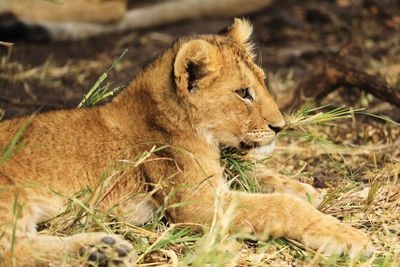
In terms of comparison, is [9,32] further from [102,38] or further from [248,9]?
[248,9]

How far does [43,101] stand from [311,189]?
3.70m

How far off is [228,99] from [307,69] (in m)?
4.74

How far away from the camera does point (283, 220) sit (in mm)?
4238

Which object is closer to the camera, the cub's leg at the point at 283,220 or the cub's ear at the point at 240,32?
the cub's leg at the point at 283,220

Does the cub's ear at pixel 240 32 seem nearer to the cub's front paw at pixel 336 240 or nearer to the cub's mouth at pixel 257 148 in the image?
the cub's mouth at pixel 257 148

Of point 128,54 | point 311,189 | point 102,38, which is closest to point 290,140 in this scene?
point 311,189

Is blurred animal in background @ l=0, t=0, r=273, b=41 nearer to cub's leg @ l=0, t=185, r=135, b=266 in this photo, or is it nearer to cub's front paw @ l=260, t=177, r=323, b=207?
cub's front paw @ l=260, t=177, r=323, b=207

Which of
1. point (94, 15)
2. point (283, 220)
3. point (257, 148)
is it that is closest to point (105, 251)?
point (283, 220)

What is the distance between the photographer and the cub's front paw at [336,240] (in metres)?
4.07

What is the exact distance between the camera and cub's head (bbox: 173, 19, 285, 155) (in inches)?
179

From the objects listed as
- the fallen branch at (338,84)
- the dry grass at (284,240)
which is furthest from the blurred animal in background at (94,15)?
the dry grass at (284,240)

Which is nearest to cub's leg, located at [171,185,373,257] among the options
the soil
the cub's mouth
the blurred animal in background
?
the cub's mouth

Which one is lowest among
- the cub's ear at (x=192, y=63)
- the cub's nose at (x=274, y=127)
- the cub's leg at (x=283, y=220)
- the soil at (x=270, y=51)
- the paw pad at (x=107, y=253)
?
the soil at (x=270, y=51)

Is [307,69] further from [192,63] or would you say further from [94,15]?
[192,63]
